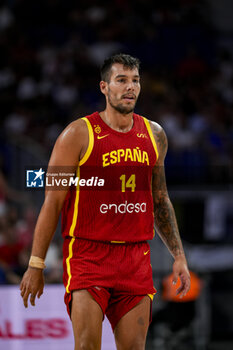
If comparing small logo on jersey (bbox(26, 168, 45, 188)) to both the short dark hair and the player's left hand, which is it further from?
the player's left hand

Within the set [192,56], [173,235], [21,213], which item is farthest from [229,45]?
[173,235]

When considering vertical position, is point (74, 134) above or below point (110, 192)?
above

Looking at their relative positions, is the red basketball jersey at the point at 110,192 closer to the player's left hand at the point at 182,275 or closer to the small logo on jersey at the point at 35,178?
the player's left hand at the point at 182,275

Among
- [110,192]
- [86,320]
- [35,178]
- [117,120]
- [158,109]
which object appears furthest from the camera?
[158,109]

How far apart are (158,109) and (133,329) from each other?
729 centimetres

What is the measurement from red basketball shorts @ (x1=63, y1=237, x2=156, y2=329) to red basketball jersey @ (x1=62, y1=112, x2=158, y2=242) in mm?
66

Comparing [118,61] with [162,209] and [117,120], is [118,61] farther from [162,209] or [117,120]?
[162,209]

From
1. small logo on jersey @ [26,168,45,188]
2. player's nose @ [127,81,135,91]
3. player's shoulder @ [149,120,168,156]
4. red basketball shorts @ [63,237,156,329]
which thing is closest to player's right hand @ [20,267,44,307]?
red basketball shorts @ [63,237,156,329]

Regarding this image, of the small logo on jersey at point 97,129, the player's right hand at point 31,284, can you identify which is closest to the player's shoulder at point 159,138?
the small logo on jersey at point 97,129

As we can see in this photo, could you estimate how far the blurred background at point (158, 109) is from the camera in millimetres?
7531

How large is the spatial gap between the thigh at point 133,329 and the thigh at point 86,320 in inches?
7.0

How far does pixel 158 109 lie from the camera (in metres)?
10.7

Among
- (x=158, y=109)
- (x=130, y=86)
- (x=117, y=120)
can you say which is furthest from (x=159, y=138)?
(x=158, y=109)

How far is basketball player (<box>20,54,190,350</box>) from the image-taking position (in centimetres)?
374
